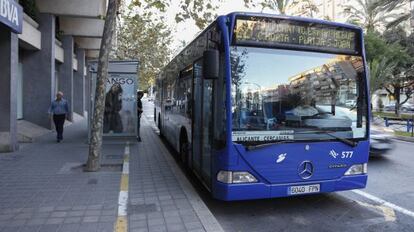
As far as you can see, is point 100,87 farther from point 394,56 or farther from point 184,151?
point 394,56

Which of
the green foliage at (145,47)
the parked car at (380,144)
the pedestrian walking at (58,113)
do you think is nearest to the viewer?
the parked car at (380,144)

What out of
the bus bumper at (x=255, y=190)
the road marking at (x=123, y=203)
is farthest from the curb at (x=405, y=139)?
the road marking at (x=123, y=203)

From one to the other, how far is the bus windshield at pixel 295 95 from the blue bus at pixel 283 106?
1 cm

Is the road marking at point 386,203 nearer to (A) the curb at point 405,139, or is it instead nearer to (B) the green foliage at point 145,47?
(A) the curb at point 405,139

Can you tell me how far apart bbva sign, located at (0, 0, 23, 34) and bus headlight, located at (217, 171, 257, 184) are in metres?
6.55

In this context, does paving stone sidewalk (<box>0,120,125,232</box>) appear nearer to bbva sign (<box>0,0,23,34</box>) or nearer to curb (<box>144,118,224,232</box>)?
curb (<box>144,118,224,232</box>)

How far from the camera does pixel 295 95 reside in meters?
5.58

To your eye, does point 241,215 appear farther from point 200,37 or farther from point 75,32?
point 75,32

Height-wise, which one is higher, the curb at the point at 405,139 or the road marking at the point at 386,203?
the curb at the point at 405,139

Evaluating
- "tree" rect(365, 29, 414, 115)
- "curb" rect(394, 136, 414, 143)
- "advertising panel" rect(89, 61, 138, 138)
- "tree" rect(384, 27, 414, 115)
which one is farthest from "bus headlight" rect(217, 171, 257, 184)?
"tree" rect(384, 27, 414, 115)

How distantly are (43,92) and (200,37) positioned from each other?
34.7 feet

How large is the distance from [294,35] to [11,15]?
7138mm

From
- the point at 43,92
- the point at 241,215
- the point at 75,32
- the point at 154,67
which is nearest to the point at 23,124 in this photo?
the point at 43,92

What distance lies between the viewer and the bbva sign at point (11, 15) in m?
8.73
